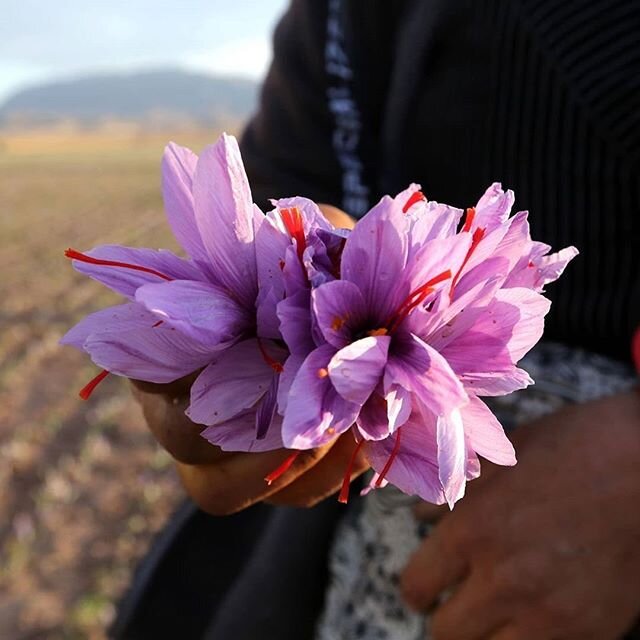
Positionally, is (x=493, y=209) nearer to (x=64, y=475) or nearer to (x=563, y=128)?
(x=563, y=128)

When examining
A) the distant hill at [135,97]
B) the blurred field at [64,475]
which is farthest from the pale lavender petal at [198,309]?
the distant hill at [135,97]

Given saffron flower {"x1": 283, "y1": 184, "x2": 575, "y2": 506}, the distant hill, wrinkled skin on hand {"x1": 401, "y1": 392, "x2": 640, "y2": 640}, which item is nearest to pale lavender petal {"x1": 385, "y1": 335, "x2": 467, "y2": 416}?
saffron flower {"x1": 283, "y1": 184, "x2": 575, "y2": 506}

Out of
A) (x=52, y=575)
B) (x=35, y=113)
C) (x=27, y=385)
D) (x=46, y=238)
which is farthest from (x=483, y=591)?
(x=35, y=113)

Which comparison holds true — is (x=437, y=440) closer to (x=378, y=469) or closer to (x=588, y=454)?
(x=378, y=469)

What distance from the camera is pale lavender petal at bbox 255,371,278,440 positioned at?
341 millimetres

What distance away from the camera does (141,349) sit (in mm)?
344

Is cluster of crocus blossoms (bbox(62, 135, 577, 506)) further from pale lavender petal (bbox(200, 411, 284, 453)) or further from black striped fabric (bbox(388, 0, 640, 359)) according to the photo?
black striped fabric (bbox(388, 0, 640, 359))

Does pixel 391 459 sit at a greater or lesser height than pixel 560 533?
greater

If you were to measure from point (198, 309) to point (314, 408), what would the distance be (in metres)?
0.07

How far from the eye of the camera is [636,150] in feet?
2.25

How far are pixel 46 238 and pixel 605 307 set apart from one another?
7823 millimetres

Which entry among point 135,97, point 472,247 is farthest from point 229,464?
point 135,97

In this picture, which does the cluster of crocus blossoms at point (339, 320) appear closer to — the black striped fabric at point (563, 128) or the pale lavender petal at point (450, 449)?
the pale lavender petal at point (450, 449)

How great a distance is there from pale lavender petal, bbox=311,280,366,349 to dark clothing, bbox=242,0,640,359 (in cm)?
47
